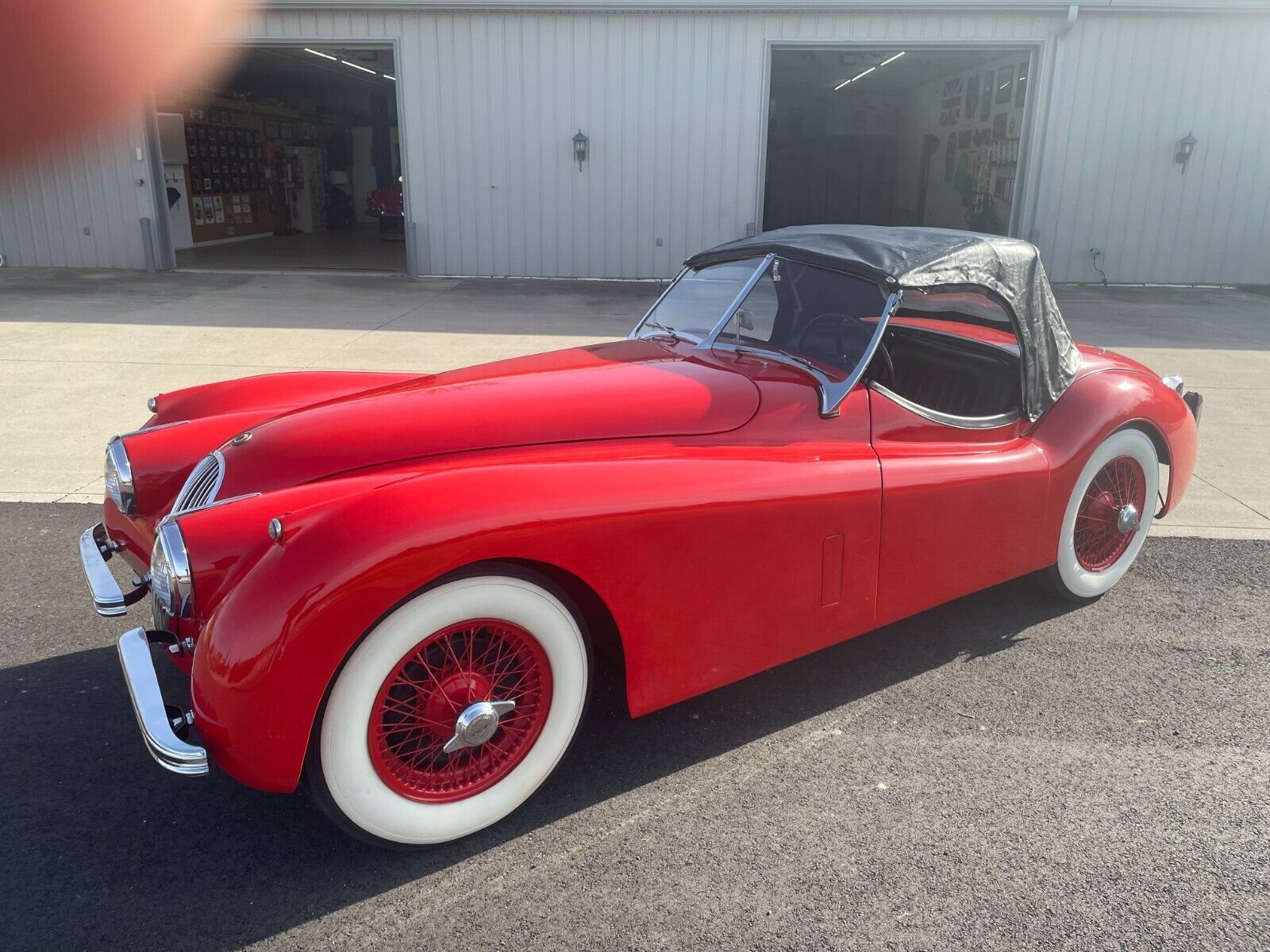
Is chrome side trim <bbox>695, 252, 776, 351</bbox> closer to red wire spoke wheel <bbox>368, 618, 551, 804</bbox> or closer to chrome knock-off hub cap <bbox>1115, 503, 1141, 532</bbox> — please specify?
red wire spoke wheel <bbox>368, 618, 551, 804</bbox>

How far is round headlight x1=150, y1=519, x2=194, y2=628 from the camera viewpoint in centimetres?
222

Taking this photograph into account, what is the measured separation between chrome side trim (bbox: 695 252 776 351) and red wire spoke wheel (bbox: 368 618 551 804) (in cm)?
143

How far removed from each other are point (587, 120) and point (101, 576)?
451 inches

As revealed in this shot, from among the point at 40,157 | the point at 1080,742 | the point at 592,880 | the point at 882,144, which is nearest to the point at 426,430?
the point at 592,880

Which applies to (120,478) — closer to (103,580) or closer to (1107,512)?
(103,580)

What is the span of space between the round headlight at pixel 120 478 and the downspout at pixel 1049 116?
41.7 feet

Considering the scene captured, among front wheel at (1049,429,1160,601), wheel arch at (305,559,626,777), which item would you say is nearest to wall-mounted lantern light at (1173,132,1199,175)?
front wheel at (1049,429,1160,601)

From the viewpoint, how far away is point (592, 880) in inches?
88.5

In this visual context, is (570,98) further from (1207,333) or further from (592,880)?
(592,880)

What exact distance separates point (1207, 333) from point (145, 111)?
14020 mm

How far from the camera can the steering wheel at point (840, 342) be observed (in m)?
3.09

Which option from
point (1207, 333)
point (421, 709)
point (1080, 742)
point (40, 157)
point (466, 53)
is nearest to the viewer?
point (421, 709)

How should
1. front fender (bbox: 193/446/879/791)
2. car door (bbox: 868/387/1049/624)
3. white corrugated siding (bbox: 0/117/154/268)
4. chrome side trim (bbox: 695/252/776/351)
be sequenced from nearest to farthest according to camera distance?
front fender (bbox: 193/446/879/791) → car door (bbox: 868/387/1049/624) → chrome side trim (bbox: 695/252/776/351) → white corrugated siding (bbox: 0/117/154/268)

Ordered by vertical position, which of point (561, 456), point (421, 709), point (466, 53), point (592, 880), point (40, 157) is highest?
point (466, 53)
